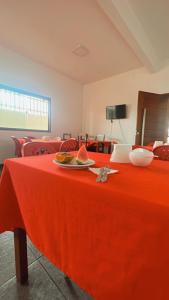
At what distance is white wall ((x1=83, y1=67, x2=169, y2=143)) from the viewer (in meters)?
4.12

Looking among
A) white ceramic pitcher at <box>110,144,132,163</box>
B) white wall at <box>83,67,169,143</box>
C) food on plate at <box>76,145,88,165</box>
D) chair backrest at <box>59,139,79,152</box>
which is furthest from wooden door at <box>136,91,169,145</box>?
food on plate at <box>76,145,88,165</box>

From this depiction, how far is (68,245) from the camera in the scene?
0.59 metres

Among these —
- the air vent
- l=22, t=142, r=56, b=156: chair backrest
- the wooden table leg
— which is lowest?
the wooden table leg

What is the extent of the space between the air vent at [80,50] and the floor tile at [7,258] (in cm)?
376

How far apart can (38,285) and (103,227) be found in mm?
750

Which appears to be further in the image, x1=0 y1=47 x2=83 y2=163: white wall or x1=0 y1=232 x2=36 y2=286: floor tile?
x1=0 y1=47 x2=83 y2=163: white wall

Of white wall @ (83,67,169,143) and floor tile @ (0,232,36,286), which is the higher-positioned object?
white wall @ (83,67,169,143)

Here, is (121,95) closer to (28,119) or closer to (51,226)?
(28,119)

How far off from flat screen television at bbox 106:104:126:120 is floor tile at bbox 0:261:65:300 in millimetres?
4271

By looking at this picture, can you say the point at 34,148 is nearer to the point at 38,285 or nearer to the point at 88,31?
the point at 38,285

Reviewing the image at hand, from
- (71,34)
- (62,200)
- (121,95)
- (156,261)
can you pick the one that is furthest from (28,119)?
(156,261)

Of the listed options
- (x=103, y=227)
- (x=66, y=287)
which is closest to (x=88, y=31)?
(x=103, y=227)

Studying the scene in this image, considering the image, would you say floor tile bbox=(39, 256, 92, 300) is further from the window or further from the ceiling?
the window

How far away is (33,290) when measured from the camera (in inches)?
33.8
